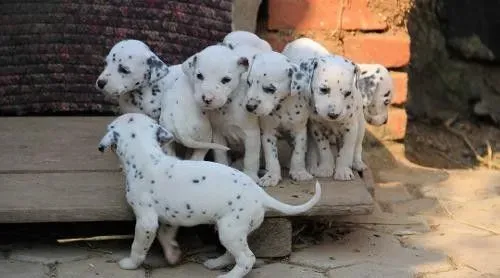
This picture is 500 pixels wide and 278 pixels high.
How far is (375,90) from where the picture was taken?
4.08 meters

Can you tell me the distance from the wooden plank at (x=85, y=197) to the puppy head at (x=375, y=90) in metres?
0.31

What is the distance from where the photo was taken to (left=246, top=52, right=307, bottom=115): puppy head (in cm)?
370

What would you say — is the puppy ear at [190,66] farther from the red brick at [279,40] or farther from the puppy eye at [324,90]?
the red brick at [279,40]

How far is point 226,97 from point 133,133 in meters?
0.37

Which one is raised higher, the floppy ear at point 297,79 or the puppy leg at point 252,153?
the floppy ear at point 297,79

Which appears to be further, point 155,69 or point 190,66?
point 155,69

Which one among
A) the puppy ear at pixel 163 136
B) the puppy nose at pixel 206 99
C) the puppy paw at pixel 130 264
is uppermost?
the puppy nose at pixel 206 99

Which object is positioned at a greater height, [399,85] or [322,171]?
[399,85]

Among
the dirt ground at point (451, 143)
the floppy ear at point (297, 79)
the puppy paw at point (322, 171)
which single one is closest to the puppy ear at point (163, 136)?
the floppy ear at point (297, 79)

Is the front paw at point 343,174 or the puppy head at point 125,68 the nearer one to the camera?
the puppy head at point 125,68

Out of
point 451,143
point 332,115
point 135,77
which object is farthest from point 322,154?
point 451,143

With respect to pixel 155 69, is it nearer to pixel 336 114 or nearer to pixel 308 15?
pixel 336 114

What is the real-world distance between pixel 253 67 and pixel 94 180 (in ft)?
2.52

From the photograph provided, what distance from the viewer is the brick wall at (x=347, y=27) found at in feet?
16.4
